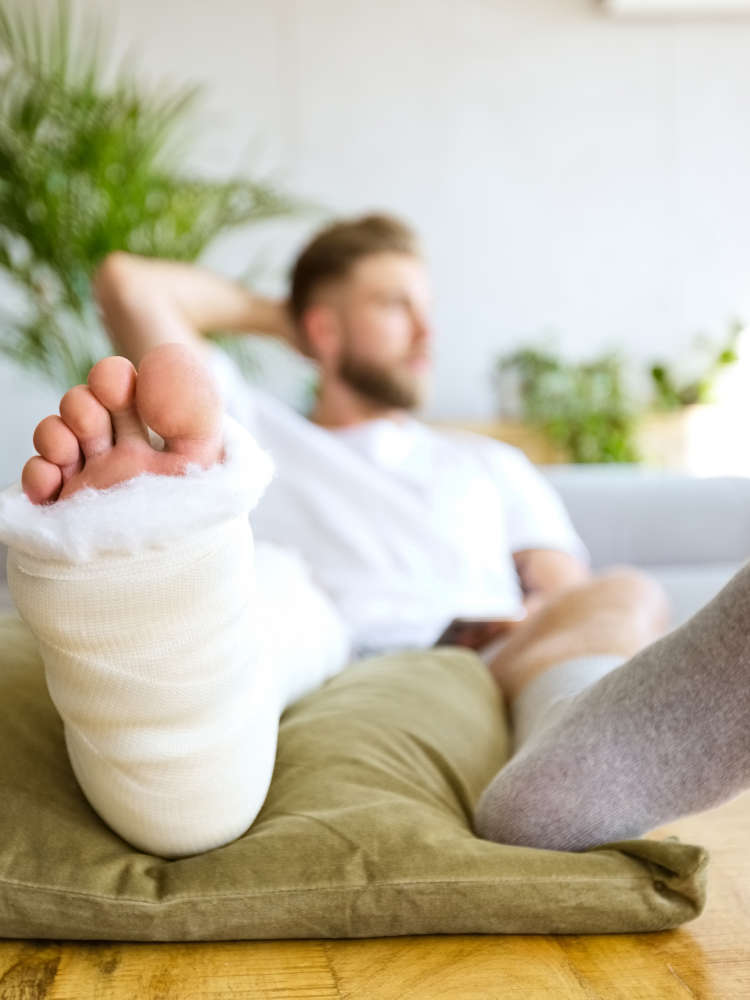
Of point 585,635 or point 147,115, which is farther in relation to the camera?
point 147,115

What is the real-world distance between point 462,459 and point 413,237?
1.29 feet

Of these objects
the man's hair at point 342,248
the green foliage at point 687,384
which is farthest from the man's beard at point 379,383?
the green foliage at point 687,384

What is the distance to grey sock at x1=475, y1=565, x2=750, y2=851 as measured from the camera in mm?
680

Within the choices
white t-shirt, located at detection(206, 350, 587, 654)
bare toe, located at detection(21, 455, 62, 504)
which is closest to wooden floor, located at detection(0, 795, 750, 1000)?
bare toe, located at detection(21, 455, 62, 504)

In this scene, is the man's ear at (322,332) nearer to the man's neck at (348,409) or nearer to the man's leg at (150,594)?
the man's neck at (348,409)

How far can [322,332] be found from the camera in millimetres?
1843

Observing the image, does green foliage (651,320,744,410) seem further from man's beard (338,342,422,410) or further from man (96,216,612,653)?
man's beard (338,342,422,410)

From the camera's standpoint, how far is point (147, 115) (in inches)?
98.3

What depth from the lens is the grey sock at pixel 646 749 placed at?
0.68 m

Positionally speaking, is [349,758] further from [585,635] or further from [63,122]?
[63,122]

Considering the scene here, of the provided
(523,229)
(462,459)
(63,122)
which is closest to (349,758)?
(462,459)

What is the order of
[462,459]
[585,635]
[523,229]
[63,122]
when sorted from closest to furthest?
[585,635] < [462,459] < [63,122] < [523,229]

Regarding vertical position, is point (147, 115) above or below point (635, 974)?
above

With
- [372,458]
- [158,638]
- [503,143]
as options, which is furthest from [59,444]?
[503,143]
